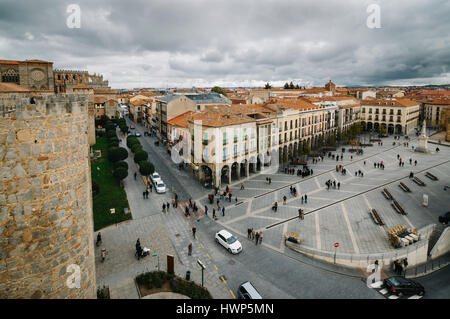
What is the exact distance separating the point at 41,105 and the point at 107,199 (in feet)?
77.2

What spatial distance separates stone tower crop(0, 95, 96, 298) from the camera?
584 centimetres

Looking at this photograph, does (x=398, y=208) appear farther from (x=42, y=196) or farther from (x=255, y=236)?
(x=42, y=196)

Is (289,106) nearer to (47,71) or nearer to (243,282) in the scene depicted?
(243,282)

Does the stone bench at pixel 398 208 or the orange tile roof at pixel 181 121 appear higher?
the orange tile roof at pixel 181 121

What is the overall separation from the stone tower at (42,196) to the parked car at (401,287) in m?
→ 16.6

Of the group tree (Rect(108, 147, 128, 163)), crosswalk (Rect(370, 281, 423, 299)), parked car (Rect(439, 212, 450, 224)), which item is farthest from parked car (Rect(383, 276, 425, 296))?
tree (Rect(108, 147, 128, 163))

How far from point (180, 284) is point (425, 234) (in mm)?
19854

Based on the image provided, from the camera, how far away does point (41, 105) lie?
6098 millimetres

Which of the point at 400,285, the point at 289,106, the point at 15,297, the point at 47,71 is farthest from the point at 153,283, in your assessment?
the point at 47,71

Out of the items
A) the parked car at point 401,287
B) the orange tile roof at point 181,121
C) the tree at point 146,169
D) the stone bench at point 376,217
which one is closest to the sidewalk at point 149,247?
the tree at point 146,169

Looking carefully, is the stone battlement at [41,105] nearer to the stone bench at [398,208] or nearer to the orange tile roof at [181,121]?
the stone bench at [398,208]

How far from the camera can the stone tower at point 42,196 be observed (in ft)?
19.1

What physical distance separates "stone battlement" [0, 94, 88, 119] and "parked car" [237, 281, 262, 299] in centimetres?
1197

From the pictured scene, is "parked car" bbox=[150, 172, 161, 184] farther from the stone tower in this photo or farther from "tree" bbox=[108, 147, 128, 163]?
the stone tower
